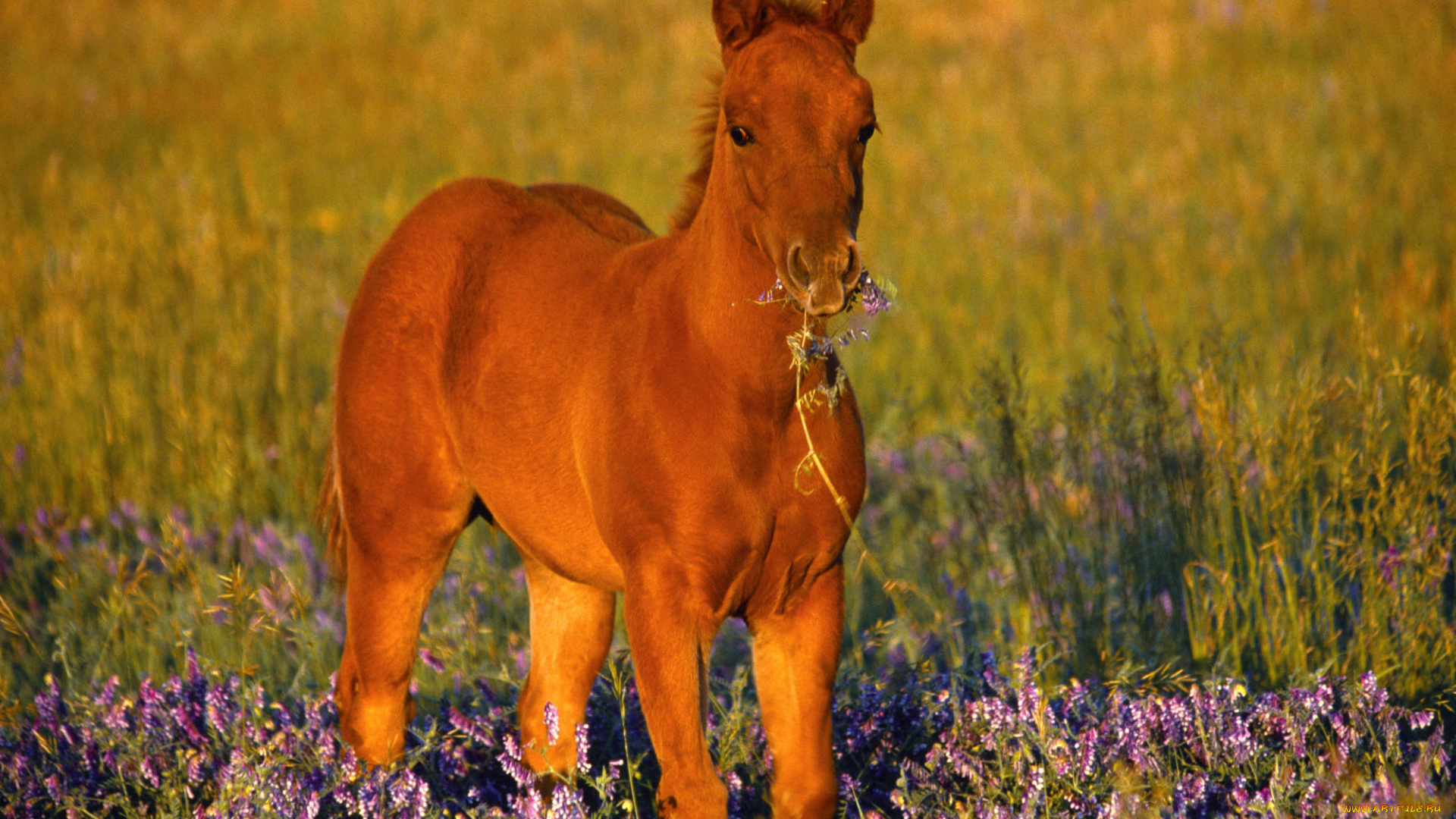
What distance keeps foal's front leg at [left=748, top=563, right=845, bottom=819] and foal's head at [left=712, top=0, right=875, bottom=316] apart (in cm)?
74

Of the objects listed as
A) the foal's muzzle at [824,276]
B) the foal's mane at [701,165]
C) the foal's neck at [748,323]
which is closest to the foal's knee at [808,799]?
the foal's neck at [748,323]

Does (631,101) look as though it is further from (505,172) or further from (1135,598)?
(1135,598)

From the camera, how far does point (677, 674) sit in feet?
9.55

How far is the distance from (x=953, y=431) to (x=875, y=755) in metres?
2.96

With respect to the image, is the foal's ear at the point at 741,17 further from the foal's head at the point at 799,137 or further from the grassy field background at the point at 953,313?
the grassy field background at the point at 953,313

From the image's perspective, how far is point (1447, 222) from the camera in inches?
326

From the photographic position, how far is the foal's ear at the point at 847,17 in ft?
9.88

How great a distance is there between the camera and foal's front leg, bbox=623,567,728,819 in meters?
2.90

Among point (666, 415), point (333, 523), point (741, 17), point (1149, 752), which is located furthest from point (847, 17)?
point (333, 523)

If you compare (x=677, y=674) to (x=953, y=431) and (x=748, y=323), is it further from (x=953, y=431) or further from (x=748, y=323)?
(x=953, y=431)

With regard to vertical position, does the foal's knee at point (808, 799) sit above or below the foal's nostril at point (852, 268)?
below

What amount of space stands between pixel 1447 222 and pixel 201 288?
731 cm

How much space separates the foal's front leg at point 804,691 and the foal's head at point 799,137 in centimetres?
74

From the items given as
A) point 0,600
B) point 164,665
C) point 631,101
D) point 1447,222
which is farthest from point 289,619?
point 631,101
